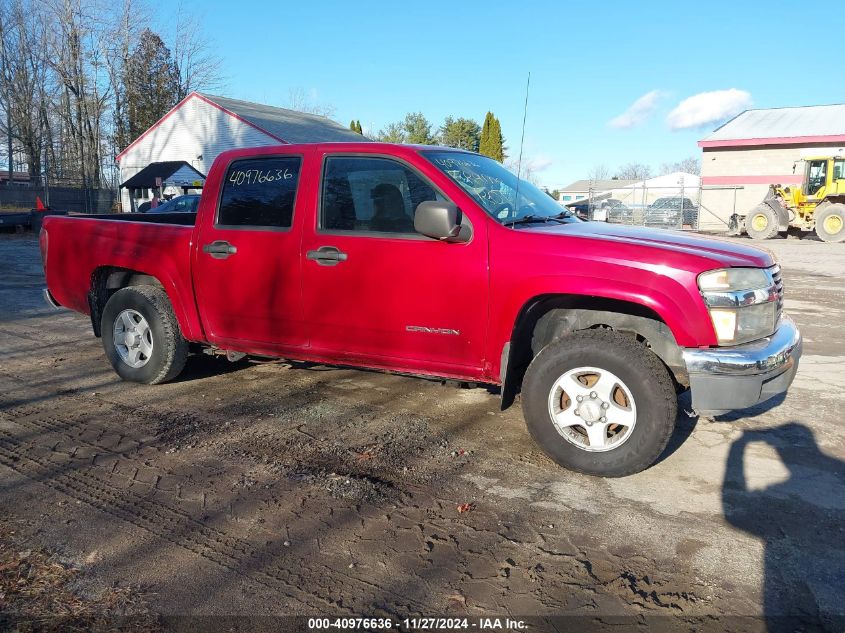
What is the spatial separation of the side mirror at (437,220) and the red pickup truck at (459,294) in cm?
1

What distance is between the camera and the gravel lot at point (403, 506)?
106 inches

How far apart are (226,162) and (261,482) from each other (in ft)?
8.52

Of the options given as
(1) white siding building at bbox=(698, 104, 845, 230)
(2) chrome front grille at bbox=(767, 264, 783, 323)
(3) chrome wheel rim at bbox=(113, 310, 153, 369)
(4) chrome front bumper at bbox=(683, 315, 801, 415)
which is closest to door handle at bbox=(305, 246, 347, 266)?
(3) chrome wheel rim at bbox=(113, 310, 153, 369)

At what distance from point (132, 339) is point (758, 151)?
1384 inches

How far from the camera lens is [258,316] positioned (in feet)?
15.8

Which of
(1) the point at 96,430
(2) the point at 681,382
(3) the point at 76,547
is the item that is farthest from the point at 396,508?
(1) the point at 96,430

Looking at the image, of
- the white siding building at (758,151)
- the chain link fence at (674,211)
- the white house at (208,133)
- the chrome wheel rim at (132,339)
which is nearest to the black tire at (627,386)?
the chrome wheel rim at (132,339)

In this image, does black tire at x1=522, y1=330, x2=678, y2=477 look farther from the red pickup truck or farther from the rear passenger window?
the rear passenger window

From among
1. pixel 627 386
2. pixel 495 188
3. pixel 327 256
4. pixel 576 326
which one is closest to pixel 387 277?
pixel 327 256

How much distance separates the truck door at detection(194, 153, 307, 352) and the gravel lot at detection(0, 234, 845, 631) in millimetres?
592

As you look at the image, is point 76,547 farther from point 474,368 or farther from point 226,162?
point 226,162

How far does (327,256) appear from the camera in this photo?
4449 millimetres

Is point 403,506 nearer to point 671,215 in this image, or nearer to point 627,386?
point 627,386

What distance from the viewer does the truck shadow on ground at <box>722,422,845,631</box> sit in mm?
2602
